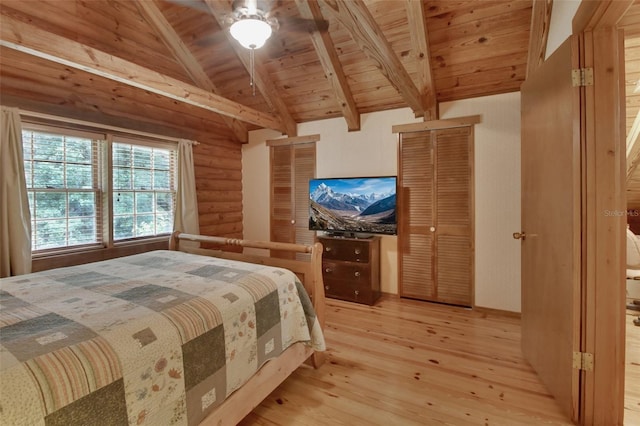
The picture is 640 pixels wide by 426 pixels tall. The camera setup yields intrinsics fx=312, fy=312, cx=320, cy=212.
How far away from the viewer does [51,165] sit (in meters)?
3.04

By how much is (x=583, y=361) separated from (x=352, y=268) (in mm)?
2285

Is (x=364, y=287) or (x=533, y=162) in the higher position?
(x=533, y=162)

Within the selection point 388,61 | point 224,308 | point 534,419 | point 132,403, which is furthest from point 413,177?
point 132,403

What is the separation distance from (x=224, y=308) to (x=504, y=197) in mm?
3090

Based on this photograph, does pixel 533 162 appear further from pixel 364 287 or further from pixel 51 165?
pixel 51 165

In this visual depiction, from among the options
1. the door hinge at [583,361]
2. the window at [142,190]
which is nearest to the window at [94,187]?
the window at [142,190]

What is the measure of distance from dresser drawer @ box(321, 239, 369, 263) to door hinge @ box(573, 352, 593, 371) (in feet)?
6.98

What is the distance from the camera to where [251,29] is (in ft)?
6.34

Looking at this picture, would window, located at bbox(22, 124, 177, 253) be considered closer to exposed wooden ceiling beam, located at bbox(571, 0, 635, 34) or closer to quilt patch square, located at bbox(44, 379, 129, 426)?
quilt patch square, located at bbox(44, 379, 129, 426)

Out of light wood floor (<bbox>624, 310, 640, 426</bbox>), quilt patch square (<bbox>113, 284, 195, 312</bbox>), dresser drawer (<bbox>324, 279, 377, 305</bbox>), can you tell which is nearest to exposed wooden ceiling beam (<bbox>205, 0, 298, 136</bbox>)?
dresser drawer (<bbox>324, 279, 377, 305</bbox>)

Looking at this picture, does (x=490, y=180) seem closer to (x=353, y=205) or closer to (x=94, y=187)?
(x=353, y=205)

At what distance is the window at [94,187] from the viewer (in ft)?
9.70

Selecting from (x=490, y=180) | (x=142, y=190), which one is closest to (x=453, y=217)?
(x=490, y=180)

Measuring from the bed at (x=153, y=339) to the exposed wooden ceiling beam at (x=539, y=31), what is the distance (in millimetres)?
2480
